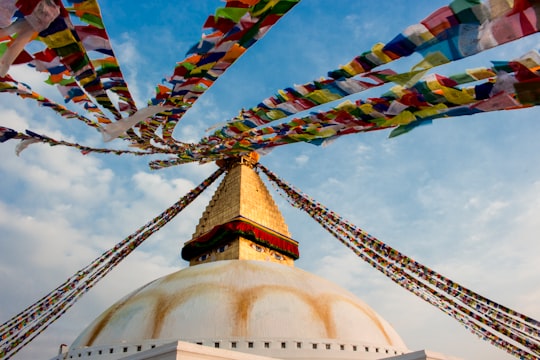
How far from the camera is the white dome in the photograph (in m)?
7.57

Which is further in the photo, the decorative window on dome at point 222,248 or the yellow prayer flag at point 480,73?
the decorative window on dome at point 222,248

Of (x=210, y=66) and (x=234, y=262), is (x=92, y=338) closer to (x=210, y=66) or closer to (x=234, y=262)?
(x=234, y=262)

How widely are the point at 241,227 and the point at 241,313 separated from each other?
4025mm

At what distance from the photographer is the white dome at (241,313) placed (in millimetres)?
7574

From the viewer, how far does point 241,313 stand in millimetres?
7789

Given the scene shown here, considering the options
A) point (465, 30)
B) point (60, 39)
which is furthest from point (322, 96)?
point (60, 39)

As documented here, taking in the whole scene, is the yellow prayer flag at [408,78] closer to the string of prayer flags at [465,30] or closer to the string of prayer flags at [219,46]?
the string of prayer flags at [465,30]

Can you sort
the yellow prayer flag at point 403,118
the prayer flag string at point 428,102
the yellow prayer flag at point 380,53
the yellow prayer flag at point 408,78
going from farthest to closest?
the yellow prayer flag at point 403,118
the yellow prayer flag at point 380,53
the yellow prayer flag at point 408,78
the prayer flag string at point 428,102

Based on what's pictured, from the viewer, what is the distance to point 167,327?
772 centimetres

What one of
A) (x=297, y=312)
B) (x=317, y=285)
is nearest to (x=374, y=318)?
(x=317, y=285)

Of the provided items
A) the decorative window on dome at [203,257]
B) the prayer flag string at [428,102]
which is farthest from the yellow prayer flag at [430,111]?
the decorative window on dome at [203,257]

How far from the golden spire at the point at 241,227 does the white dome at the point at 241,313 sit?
2163mm

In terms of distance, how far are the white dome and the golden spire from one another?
2.16 metres

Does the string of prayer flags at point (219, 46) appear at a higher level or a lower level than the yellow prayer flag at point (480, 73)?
higher
